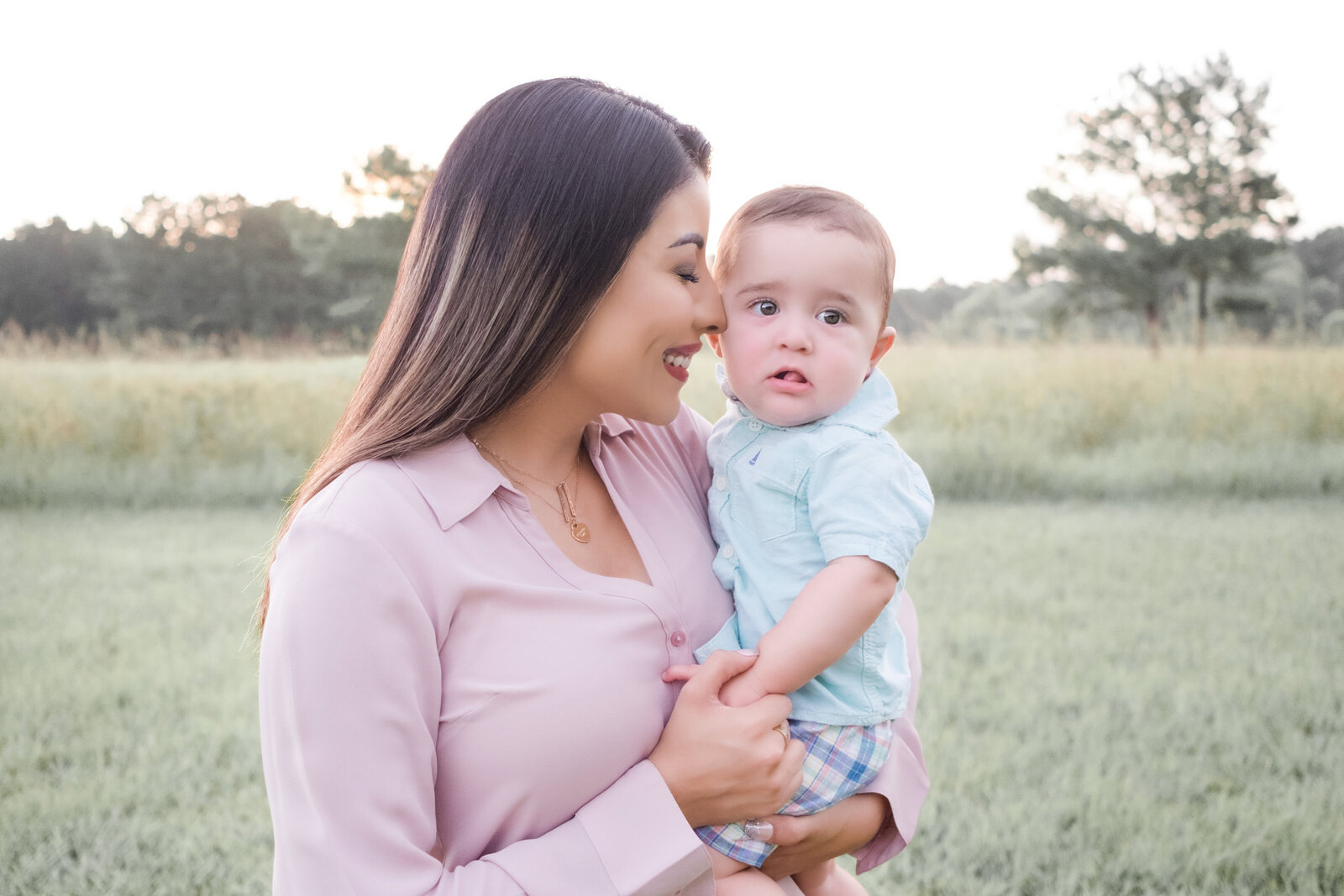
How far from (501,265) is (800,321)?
1.52 ft

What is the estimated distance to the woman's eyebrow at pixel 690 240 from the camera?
1.29 metres

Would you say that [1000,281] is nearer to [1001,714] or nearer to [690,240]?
[1001,714]

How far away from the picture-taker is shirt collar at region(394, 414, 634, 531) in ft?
3.76

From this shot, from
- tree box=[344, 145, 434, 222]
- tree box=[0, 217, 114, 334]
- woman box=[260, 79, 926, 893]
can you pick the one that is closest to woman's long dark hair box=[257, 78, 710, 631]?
woman box=[260, 79, 926, 893]

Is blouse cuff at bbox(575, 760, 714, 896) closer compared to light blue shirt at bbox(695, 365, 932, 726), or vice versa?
blouse cuff at bbox(575, 760, 714, 896)

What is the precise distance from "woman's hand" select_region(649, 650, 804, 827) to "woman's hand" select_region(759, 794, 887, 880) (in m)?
0.09

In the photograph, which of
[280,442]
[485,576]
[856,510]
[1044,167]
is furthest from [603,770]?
[1044,167]

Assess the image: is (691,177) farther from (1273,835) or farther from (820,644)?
(1273,835)

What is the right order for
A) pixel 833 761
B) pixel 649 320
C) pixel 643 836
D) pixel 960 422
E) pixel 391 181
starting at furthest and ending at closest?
pixel 960 422
pixel 391 181
pixel 833 761
pixel 649 320
pixel 643 836

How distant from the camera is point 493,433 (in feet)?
4.45

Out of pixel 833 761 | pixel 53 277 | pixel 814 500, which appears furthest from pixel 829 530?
pixel 53 277

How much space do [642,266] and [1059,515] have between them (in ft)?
19.5

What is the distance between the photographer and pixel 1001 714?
3678 millimetres

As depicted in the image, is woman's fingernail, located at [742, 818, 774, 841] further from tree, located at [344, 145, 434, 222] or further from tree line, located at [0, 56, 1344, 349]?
tree, located at [344, 145, 434, 222]
